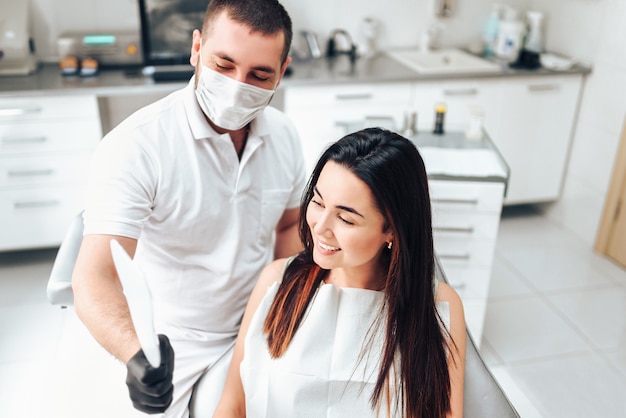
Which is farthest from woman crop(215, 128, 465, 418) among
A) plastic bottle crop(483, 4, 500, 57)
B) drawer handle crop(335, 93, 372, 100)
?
plastic bottle crop(483, 4, 500, 57)

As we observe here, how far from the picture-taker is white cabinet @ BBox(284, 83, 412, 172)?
9.61ft

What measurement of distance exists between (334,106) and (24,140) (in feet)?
4.71

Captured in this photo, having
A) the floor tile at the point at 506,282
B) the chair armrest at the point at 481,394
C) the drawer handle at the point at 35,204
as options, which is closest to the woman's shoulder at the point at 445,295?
the chair armrest at the point at 481,394

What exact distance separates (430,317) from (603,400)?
4.41ft

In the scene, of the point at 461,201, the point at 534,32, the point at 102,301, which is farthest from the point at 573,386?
the point at 534,32

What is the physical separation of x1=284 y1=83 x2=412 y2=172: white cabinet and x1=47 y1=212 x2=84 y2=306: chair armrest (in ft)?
5.28

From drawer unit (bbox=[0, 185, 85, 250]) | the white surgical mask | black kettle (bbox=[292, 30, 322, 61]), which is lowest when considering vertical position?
drawer unit (bbox=[0, 185, 85, 250])

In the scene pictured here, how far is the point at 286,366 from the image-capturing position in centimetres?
127

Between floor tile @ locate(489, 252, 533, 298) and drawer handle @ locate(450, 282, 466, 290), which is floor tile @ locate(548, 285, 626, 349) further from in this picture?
drawer handle @ locate(450, 282, 466, 290)

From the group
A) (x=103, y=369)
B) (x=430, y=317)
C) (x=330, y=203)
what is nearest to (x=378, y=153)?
(x=330, y=203)

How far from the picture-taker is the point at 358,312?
4.31ft

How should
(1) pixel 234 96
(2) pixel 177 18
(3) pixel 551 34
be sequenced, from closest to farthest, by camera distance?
(1) pixel 234 96
(2) pixel 177 18
(3) pixel 551 34

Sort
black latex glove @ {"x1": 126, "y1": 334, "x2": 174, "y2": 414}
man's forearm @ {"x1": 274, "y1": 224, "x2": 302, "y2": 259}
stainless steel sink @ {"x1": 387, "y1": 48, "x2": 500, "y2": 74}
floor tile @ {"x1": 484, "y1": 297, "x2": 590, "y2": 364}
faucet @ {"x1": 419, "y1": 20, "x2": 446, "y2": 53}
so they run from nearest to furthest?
black latex glove @ {"x1": 126, "y1": 334, "x2": 174, "y2": 414}, man's forearm @ {"x1": 274, "y1": 224, "x2": 302, "y2": 259}, floor tile @ {"x1": 484, "y1": 297, "x2": 590, "y2": 364}, stainless steel sink @ {"x1": 387, "y1": 48, "x2": 500, "y2": 74}, faucet @ {"x1": 419, "y1": 20, "x2": 446, "y2": 53}

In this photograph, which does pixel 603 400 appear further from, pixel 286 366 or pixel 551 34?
pixel 551 34
